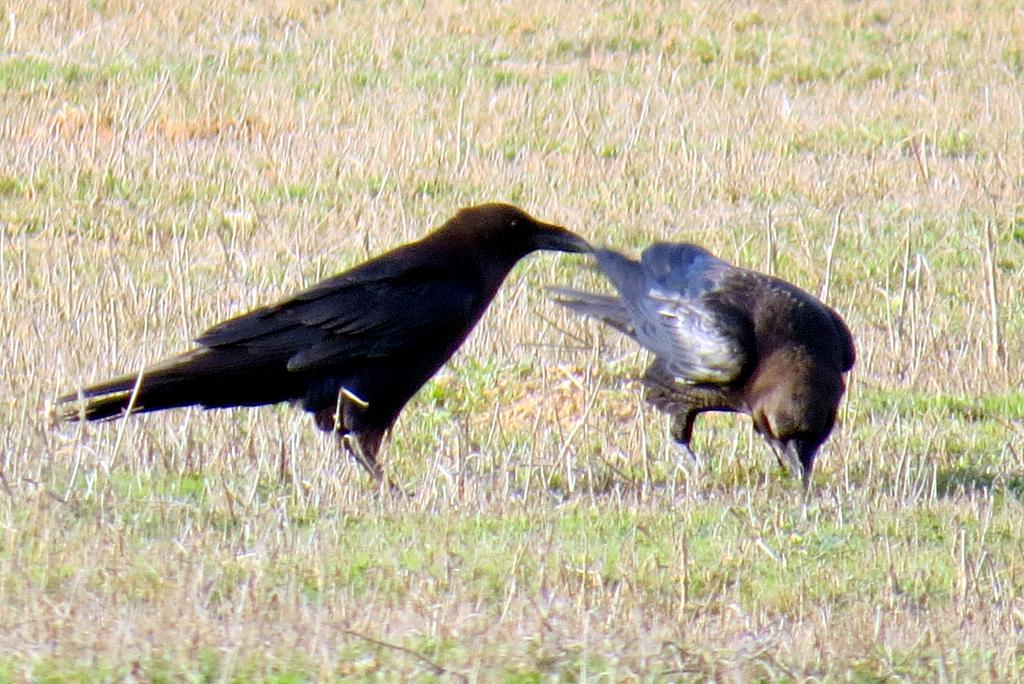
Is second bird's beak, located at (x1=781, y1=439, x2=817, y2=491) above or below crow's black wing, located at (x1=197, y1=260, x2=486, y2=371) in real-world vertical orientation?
below

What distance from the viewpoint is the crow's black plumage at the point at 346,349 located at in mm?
6977

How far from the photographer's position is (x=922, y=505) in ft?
21.5

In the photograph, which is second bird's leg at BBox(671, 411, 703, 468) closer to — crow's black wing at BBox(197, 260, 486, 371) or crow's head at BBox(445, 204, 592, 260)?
crow's head at BBox(445, 204, 592, 260)

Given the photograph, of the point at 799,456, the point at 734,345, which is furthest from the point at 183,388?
the point at 799,456

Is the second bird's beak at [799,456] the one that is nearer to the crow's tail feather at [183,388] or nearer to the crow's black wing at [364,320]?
the crow's black wing at [364,320]

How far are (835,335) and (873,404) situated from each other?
751 mm

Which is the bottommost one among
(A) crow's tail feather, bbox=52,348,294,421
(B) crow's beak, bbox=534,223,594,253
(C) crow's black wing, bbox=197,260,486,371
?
(A) crow's tail feather, bbox=52,348,294,421

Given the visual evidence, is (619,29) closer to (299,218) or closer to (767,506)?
(299,218)

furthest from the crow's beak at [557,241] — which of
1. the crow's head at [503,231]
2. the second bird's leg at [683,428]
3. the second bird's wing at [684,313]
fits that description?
the second bird's leg at [683,428]

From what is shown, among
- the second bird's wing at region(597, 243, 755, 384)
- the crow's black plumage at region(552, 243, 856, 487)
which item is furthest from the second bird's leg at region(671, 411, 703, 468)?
the second bird's wing at region(597, 243, 755, 384)

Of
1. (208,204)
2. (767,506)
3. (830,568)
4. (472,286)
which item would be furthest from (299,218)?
(830,568)

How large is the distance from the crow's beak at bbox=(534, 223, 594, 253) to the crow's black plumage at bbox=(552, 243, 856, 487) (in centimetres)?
27

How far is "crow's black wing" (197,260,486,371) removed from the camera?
7.06m

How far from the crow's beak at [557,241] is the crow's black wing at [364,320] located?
519mm
